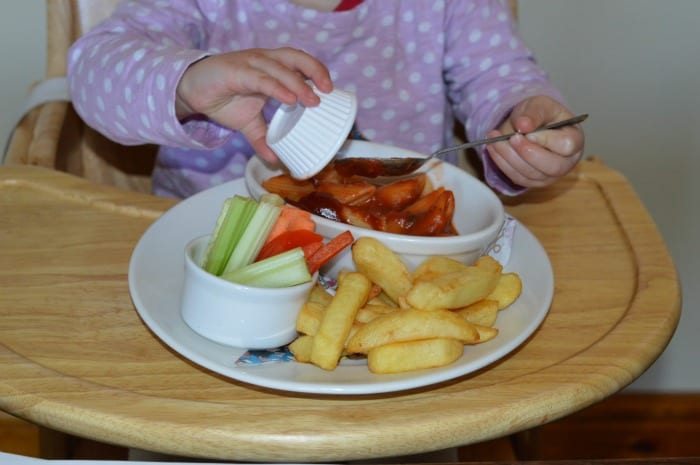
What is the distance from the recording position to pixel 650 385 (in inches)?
77.7

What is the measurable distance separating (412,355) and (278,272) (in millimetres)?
131

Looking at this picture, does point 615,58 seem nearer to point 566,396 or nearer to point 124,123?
point 124,123

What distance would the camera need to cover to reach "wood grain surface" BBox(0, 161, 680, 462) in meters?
0.69

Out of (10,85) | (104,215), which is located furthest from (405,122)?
(10,85)

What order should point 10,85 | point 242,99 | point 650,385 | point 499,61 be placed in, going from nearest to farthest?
point 242,99 → point 499,61 → point 10,85 → point 650,385

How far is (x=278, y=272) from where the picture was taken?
0.77 metres

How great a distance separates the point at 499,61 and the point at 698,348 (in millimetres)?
1002

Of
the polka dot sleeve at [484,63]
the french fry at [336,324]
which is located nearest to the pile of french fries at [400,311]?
the french fry at [336,324]

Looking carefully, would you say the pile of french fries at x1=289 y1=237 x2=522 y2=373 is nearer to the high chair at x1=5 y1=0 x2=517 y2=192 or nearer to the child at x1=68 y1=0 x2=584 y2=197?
the child at x1=68 y1=0 x2=584 y2=197

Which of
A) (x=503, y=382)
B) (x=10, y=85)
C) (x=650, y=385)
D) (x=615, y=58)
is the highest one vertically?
(x=503, y=382)

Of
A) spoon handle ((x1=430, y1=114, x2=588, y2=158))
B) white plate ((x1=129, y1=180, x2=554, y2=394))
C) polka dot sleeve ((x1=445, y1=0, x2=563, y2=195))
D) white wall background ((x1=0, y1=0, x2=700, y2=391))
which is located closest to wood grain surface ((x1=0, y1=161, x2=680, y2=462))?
white plate ((x1=129, y1=180, x2=554, y2=394))

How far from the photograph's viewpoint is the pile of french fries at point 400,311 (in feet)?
2.42

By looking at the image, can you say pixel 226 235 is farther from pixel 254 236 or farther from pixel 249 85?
pixel 249 85

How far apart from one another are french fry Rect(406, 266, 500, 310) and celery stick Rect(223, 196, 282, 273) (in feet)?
0.45
